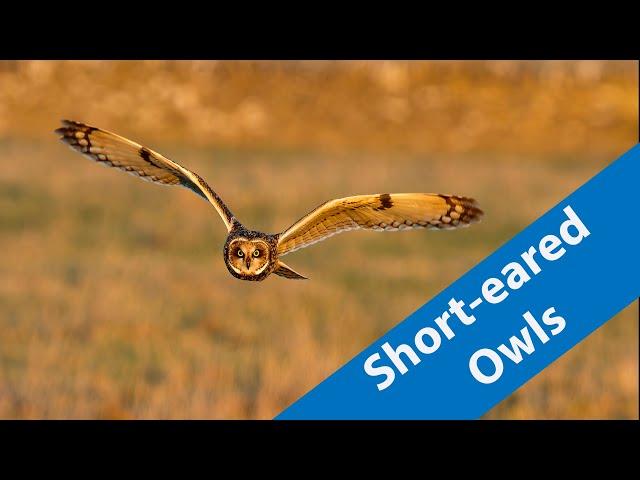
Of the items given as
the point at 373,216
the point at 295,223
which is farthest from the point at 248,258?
the point at 373,216

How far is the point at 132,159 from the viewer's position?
1756 mm

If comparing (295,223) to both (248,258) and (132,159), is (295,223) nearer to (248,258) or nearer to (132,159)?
(248,258)

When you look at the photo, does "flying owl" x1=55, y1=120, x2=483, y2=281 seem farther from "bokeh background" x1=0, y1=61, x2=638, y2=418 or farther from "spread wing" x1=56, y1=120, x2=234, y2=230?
"bokeh background" x1=0, y1=61, x2=638, y2=418

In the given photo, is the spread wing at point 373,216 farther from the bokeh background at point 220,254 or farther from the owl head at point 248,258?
the bokeh background at point 220,254

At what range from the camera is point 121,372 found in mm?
10438

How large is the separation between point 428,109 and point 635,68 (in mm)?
10087

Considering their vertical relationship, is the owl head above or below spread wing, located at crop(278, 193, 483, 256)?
below

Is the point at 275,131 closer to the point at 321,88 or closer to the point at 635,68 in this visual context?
the point at 321,88

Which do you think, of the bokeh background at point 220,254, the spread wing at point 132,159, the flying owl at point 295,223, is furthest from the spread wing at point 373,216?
the bokeh background at point 220,254

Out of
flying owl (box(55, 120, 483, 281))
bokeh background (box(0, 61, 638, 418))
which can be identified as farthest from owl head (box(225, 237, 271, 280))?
bokeh background (box(0, 61, 638, 418))

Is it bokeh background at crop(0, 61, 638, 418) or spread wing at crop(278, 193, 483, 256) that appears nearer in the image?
spread wing at crop(278, 193, 483, 256)

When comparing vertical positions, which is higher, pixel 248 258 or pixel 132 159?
pixel 132 159

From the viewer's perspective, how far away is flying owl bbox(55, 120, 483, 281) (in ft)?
5.42

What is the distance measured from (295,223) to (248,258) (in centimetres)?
9
